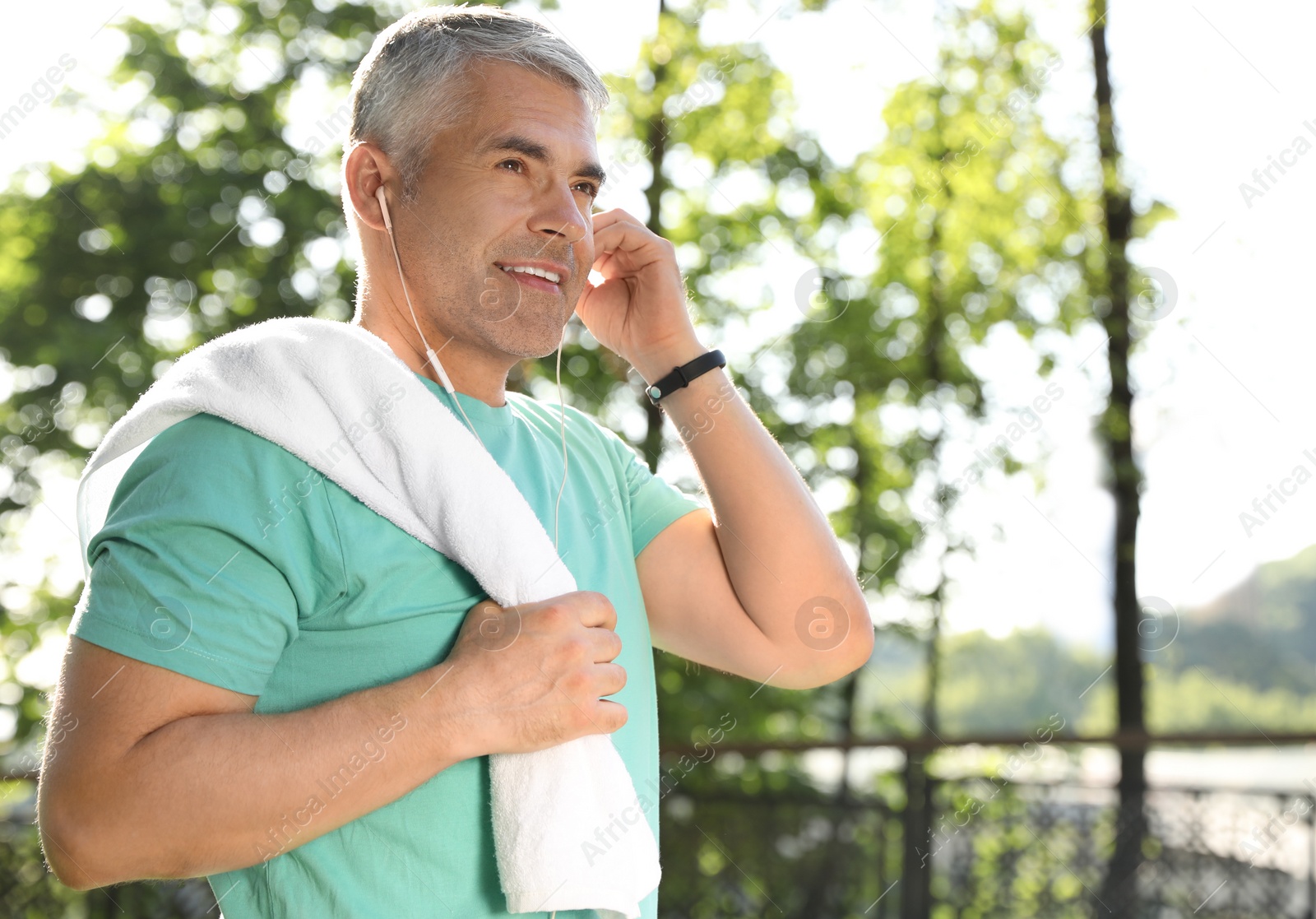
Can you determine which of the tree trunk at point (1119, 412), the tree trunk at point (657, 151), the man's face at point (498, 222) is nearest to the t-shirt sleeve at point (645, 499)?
the man's face at point (498, 222)

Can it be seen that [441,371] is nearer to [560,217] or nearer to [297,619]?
[560,217]

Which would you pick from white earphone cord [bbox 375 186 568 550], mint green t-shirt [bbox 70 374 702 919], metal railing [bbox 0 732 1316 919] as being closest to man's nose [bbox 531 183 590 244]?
white earphone cord [bbox 375 186 568 550]

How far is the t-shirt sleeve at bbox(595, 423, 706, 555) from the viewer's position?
152 centimetres

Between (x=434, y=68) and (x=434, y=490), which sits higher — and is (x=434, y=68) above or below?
above

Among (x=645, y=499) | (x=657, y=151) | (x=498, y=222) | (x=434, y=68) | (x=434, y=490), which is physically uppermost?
(x=434, y=68)

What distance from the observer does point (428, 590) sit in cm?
110

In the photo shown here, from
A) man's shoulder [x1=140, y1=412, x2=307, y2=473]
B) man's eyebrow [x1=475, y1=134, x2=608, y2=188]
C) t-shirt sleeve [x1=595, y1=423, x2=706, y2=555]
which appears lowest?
t-shirt sleeve [x1=595, y1=423, x2=706, y2=555]

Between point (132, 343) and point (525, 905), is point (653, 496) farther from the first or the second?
point (132, 343)

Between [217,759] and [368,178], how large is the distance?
0.82 m

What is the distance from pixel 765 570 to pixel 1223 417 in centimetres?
592

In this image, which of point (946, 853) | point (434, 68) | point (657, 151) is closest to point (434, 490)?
point (434, 68)

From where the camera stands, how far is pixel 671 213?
6504 millimetres

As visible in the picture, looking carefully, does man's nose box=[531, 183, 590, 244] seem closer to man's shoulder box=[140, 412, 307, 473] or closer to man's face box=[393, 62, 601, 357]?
man's face box=[393, 62, 601, 357]

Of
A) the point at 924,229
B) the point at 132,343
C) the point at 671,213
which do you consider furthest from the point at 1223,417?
the point at 132,343
